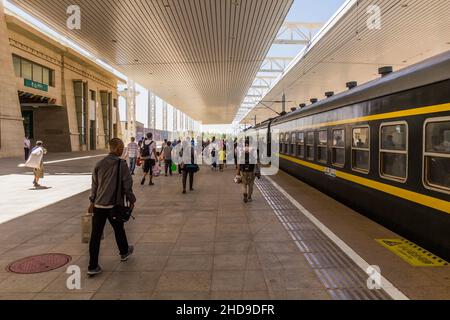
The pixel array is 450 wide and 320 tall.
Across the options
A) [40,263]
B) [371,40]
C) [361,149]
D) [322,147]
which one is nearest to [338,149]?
[322,147]

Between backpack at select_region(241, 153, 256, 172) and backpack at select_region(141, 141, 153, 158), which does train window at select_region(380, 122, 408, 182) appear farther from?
backpack at select_region(141, 141, 153, 158)

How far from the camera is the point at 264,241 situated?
6113mm

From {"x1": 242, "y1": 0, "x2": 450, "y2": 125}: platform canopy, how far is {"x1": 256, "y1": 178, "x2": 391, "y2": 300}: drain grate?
10.8m

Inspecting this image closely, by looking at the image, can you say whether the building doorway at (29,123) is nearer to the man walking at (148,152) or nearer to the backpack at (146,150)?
the man walking at (148,152)

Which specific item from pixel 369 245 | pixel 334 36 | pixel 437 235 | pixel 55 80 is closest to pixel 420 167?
pixel 437 235

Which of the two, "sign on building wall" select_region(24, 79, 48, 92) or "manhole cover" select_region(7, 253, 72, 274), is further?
"sign on building wall" select_region(24, 79, 48, 92)

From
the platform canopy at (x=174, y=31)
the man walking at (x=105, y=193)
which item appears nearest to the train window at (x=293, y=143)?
the platform canopy at (x=174, y=31)

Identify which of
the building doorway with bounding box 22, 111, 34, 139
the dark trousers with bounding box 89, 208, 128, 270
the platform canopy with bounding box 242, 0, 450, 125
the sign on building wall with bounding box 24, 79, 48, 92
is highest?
the platform canopy with bounding box 242, 0, 450, 125

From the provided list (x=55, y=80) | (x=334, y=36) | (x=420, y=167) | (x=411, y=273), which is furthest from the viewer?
(x=55, y=80)

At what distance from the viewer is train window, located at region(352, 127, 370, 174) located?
7.52 meters

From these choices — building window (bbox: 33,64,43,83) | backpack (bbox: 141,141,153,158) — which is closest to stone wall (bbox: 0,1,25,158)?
building window (bbox: 33,64,43,83)
